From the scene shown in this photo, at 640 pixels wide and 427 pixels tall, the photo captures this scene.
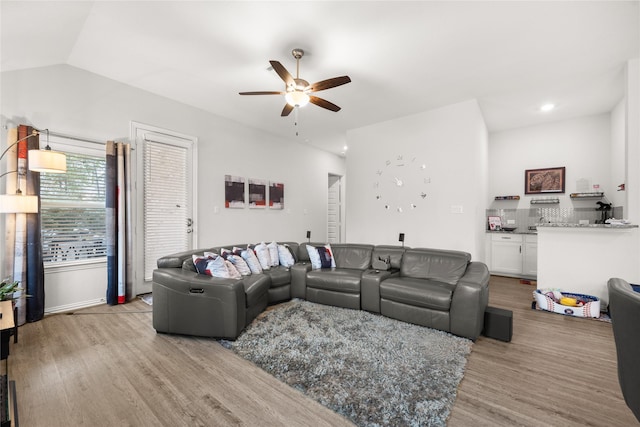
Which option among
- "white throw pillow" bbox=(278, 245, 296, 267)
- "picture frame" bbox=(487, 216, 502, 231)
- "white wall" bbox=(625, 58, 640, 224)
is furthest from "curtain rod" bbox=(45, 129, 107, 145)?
"picture frame" bbox=(487, 216, 502, 231)

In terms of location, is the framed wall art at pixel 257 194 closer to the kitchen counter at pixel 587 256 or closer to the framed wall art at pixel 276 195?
the framed wall art at pixel 276 195

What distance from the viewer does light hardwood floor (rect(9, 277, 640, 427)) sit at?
1583 millimetres

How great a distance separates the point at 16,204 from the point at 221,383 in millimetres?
2460

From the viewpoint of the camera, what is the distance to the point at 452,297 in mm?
2625

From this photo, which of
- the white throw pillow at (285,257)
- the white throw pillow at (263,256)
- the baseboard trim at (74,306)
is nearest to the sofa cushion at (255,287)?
the white throw pillow at (263,256)

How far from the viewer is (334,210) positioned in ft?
26.4

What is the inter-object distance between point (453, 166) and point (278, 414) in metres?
4.20

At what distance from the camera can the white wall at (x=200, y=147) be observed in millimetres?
3111

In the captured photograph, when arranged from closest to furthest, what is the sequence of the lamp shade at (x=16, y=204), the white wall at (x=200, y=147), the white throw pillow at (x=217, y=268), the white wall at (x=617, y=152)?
the lamp shade at (x=16, y=204), the white throw pillow at (x=217, y=268), the white wall at (x=200, y=147), the white wall at (x=617, y=152)

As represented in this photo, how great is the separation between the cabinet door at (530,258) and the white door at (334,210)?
4.45 meters

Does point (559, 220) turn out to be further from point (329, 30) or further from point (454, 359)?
point (329, 30)

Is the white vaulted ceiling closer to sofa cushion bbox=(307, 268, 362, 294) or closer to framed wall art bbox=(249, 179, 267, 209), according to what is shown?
framed wall art bbox=(249, 179, 267, 209)

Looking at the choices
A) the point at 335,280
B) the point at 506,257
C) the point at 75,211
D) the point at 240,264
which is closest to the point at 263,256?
the point at 240,264

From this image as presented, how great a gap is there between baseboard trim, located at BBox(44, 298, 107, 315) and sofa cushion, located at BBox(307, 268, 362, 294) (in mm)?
2790
